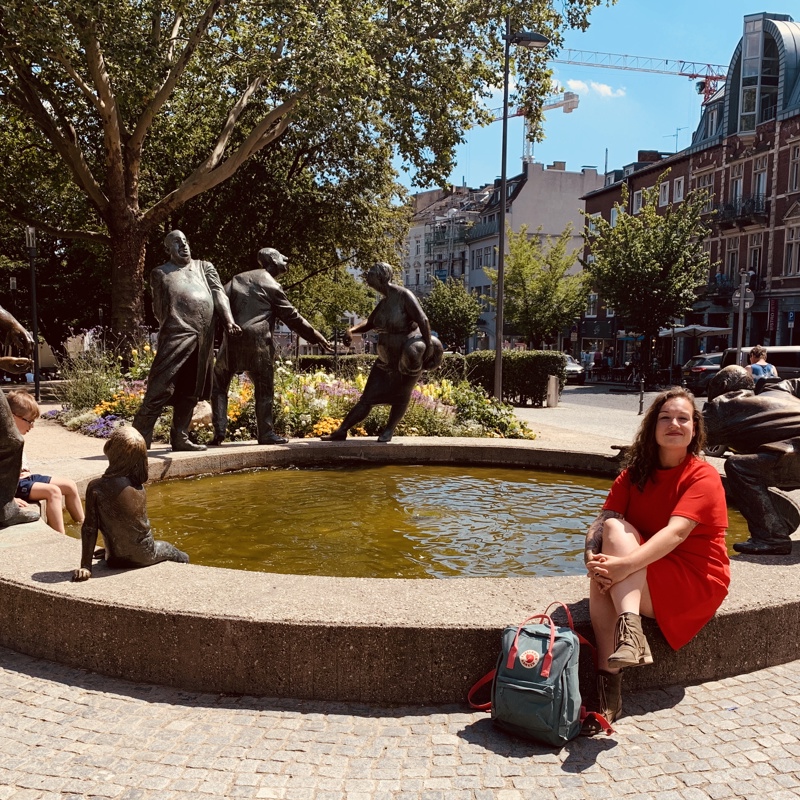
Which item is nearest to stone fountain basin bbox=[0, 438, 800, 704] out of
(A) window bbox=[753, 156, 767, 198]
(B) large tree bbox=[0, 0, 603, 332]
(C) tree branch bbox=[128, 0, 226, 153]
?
(B) large tree bbox=[0, 0, 603, 332]

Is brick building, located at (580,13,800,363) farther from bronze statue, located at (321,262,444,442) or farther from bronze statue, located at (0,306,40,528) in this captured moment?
bronze statue, located at (0,306,40,528)

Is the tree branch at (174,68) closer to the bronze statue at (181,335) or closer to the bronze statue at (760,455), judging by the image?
the bronze statue at (181,335)

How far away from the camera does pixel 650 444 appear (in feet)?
12.1

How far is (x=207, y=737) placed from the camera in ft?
9.96

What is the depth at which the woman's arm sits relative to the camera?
3.25 m

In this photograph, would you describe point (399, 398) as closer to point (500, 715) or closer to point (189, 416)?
point (189, 416)

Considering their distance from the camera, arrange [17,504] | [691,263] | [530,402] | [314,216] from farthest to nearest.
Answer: [691,263]
[314,216]
[530,402]
[17,504]

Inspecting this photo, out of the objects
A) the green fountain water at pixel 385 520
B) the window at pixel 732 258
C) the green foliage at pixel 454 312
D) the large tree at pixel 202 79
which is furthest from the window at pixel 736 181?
the green fountain water at pixel 385 520

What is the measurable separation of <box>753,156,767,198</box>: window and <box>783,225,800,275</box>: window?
3.10m

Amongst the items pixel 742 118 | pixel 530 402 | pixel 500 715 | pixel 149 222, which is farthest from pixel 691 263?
pixel 500 715

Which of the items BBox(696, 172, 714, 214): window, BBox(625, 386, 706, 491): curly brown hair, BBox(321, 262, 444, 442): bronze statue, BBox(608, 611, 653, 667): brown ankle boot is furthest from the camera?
BBox(696, 172, 714, 214): window

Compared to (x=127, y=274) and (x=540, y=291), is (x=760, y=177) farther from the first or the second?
(x=127, y=274)

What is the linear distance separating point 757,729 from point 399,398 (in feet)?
20.3

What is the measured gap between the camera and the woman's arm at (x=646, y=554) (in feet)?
10.7
